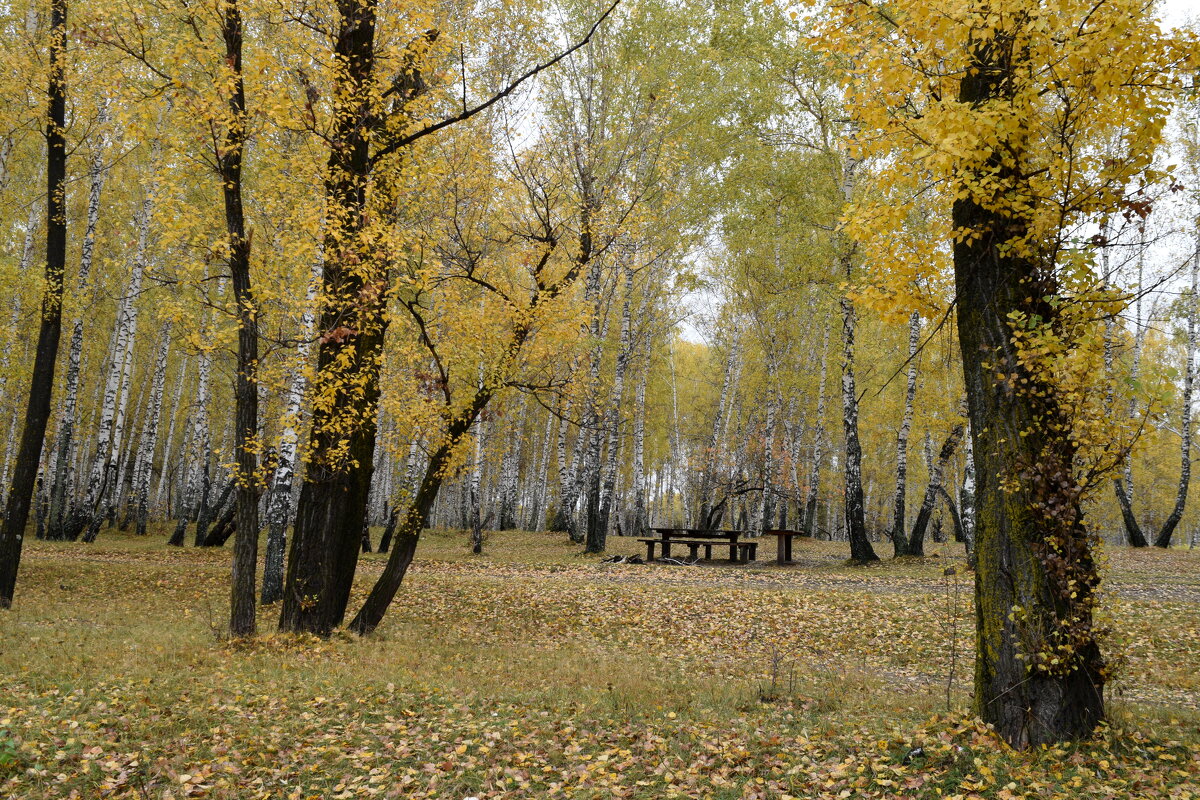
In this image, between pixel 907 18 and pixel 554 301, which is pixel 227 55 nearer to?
pixel 554 301

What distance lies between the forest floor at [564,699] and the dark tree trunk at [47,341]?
0.87 metres

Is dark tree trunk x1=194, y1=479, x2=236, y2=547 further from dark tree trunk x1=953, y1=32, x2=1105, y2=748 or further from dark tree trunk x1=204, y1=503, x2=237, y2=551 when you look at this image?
dark tree trunk x1=953, y1=32, x2=1105, y2=748

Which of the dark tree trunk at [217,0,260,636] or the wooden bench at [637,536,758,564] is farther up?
the dark tree trunk at [217,0,260,636]

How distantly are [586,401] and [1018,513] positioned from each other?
14551 millimetres

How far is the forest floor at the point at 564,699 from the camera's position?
411 cm

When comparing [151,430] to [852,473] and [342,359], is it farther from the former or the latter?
[852,473]

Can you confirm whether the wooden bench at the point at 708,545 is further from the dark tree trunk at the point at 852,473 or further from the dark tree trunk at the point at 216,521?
the dark tree trunk at the point at 216,521

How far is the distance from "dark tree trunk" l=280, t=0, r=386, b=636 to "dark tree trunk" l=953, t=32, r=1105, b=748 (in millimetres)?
5884

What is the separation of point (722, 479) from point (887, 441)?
896 cm

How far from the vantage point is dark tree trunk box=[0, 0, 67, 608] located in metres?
9.19

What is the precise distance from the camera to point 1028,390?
4.44 meters

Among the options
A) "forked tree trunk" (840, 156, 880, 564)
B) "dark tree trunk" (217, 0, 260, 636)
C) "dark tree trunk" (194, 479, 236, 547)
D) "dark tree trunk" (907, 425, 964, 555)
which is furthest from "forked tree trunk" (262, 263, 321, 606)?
"dark tree trunk" (907, 425, 964, 555)

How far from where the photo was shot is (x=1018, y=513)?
4.49m

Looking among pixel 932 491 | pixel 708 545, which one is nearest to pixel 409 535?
pixel 708 545
